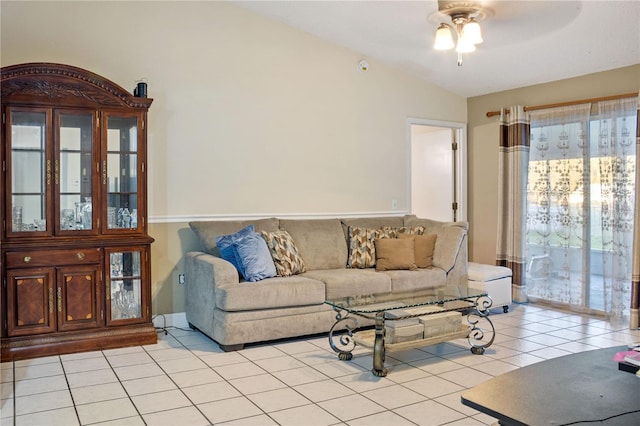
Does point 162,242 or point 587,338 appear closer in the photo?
point 587,338

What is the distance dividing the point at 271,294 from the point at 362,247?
1365mm

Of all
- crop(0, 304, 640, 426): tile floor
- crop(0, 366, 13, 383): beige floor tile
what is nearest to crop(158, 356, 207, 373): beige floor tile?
crop(0, 304, 640, 426): tile floor

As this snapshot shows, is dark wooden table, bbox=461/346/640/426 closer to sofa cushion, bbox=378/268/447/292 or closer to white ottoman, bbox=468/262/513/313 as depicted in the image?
sofa cushion, bbox=378/268/447/292

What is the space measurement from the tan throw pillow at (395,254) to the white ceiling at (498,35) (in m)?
1.92

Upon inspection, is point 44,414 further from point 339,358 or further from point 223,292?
point 339,358

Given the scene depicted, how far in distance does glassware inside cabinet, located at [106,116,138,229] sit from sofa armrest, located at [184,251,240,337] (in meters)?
0.60

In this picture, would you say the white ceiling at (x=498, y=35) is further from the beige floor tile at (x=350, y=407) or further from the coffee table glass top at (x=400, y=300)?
the beige floor tile at (x=350, y=407)

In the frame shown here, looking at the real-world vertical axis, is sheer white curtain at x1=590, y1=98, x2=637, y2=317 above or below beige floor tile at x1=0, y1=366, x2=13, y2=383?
above

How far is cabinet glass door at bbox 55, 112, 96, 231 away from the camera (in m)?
4.11

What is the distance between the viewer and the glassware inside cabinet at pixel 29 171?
398 cm

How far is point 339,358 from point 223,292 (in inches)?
38.4

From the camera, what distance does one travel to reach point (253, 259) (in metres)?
4.38

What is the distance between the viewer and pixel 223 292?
4.08 meters

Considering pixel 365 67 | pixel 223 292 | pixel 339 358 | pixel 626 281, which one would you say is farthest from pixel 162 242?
pixel 626 281
